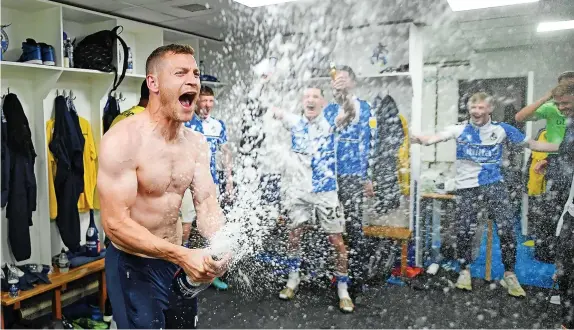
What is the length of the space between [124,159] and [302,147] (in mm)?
500

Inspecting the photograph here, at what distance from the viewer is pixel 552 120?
1001 mm

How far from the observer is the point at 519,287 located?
106cm

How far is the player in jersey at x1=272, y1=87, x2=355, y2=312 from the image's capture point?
104cm

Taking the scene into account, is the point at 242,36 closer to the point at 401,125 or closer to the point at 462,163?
the point at 401,125

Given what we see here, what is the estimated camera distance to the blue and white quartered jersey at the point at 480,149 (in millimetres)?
1021

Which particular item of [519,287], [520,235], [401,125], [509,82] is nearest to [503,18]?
[509,82]

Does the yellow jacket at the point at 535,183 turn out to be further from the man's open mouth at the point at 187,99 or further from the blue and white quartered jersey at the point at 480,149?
the man's open mouth at the point at 187,99

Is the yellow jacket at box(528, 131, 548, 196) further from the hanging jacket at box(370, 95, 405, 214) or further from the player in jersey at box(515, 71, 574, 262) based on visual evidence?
the hanging jacket at box(370, 95, 405, 214)

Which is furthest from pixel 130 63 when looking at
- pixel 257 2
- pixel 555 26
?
pixel 555 26

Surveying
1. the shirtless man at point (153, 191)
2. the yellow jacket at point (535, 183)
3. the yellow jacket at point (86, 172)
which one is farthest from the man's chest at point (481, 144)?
the yellow jacket at point (86, 172)

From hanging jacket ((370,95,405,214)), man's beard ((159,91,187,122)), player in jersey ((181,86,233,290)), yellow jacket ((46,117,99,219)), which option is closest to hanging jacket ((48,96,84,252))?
yellow jacket ((46,117,99,219))

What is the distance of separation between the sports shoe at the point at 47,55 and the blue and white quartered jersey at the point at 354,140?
63cm

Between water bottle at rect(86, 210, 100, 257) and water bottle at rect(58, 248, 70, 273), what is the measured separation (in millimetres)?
111

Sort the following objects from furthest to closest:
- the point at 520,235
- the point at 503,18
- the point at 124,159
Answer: the point at 520,235, the point at 503,18, the point at 124,159
